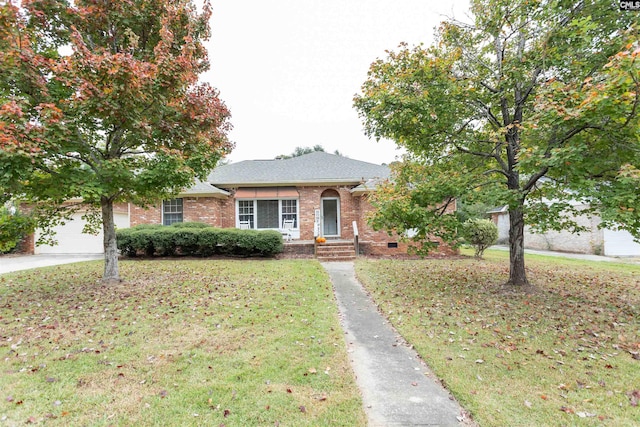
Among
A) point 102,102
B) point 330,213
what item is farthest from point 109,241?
point 330,213

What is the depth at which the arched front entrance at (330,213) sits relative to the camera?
1636 cm

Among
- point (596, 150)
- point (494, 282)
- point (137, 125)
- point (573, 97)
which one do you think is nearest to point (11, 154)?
point (137, 125)

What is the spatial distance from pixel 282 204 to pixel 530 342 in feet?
43.0

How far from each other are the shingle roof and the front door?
1.48 meters

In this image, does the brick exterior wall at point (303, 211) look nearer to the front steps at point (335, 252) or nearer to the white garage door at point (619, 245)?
the front steps at point (335, 252)

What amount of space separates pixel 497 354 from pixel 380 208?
13.4 ft

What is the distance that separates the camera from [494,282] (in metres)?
8.23

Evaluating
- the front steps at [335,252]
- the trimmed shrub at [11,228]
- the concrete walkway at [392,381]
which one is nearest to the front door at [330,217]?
the front steps at [335,252]

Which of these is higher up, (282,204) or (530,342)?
(282,204)

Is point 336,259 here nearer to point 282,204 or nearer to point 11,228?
point 282,204

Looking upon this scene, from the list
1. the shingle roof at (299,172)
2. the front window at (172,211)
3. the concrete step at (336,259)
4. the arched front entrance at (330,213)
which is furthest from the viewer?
the arched front entrance at (330,213)

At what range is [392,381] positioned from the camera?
3.39 metres

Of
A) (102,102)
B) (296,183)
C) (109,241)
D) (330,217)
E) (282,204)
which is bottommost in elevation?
(109,241)

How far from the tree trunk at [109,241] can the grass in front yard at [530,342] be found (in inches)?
262
